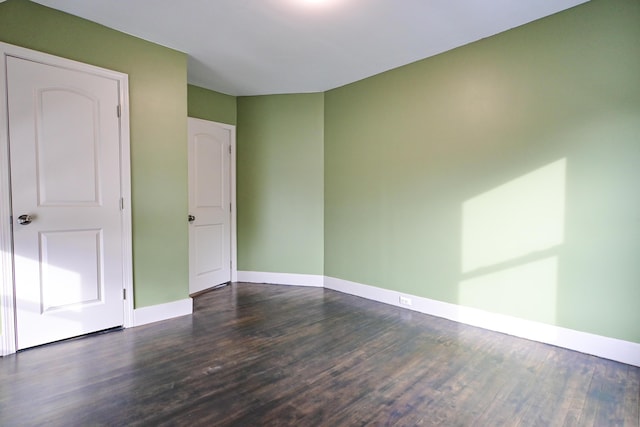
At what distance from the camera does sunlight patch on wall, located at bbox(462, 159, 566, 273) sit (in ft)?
Result: 8.77

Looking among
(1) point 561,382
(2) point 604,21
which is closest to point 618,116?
(2) point 604,21

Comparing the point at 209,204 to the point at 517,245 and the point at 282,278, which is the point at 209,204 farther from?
the point at 517,245

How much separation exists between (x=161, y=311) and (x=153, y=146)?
1.62m

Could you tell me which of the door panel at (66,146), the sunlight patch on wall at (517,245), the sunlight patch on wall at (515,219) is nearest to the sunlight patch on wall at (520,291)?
the sunlight patch on wall at (517,245)

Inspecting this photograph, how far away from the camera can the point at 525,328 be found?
2826 millimetres

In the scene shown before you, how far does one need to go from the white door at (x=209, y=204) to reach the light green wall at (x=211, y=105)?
0.11 metres

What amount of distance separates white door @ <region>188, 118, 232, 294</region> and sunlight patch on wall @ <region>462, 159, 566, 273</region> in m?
3.15

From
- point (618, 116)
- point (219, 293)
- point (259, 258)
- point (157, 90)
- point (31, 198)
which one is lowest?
point (219, 293)

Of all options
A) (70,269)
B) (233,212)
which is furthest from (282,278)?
(70,269)

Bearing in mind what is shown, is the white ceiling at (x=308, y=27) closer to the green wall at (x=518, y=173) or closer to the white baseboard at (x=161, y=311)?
the green wall at (x=518, y=173)

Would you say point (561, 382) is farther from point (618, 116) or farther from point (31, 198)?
point (31, 198)

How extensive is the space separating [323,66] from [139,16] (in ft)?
5.93

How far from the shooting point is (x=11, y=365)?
2311 mm

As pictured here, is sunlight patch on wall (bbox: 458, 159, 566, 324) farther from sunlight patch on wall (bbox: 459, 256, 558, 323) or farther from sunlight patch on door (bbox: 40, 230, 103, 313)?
sunlight patch on door (bbox: 40, 230, 103, 313)
